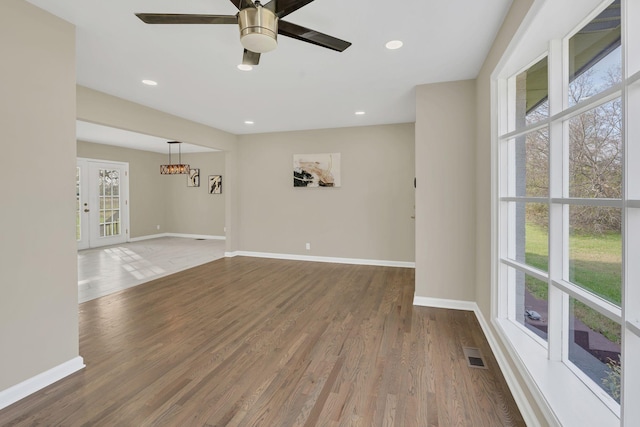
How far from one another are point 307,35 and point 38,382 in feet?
9.53

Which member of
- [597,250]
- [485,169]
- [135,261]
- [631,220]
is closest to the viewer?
[631,220]

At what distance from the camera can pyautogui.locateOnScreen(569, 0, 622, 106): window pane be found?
1.20 m

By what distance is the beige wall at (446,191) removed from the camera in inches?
128

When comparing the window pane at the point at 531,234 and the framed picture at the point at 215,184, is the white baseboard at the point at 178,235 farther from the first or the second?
the window pane at the point at 531,234

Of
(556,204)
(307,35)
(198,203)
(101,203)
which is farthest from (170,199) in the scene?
(556,204)

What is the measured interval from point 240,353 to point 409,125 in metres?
4.57

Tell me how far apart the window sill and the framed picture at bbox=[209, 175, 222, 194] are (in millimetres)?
8129

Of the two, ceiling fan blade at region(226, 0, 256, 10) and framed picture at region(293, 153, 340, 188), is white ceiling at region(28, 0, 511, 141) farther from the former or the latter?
framed picture at region(293, 153, 340, 188)

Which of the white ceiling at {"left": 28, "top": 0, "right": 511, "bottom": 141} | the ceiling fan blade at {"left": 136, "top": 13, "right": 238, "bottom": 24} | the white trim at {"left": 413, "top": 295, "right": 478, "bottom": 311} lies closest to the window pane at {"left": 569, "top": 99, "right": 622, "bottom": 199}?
the white ceiling at {"left": 28, "top": 0, "right": 511, "bottom": 141}

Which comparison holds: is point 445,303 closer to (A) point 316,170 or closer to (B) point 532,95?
(B) point 532,95

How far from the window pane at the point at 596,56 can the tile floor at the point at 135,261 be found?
5102mm

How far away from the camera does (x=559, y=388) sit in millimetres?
1496

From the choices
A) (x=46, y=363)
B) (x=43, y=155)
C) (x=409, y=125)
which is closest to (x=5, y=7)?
(x=43, y=155)

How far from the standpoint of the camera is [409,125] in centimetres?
523
